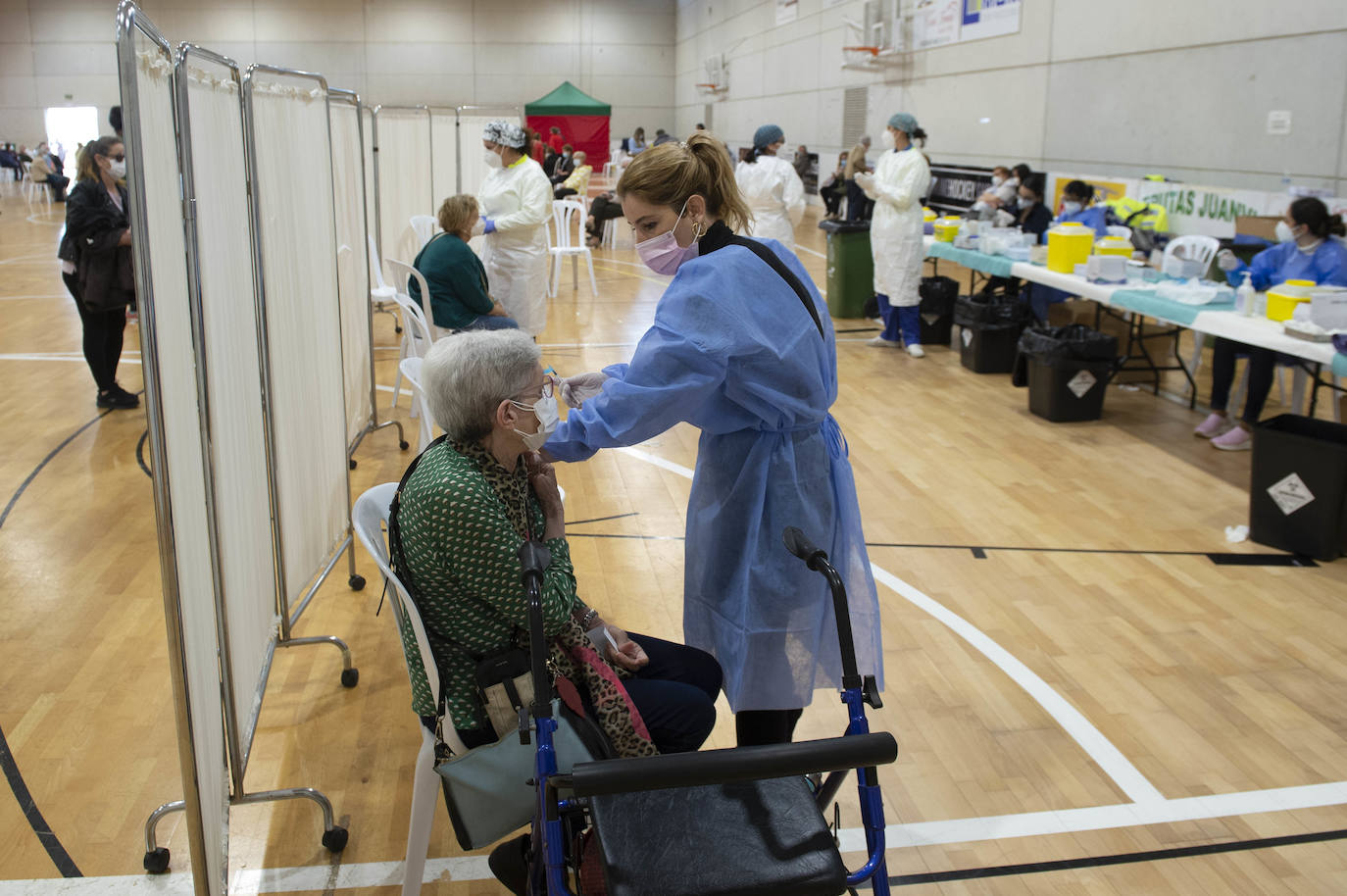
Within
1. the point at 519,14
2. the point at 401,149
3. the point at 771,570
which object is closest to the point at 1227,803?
the point at 771,570

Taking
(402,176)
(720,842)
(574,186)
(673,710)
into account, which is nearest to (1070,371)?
(673,710)

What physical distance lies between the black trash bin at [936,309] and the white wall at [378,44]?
1900 centimetres

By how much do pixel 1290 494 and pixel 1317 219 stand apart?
1.91m

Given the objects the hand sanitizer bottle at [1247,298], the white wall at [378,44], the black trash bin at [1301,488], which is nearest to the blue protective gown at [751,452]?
the black trash bin at [1301,488]

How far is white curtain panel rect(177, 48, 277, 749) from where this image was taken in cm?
198

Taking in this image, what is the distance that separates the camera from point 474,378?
1803 millimetres

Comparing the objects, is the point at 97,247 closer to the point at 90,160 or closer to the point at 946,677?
the point at 90,160

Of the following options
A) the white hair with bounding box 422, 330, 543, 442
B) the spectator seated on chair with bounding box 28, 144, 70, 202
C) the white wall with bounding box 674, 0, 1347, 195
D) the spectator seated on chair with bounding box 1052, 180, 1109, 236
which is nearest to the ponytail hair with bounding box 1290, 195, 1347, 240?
the white wall with bounding box 674, 0, 1347, 195

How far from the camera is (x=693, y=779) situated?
1234mm

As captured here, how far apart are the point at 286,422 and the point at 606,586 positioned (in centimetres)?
126

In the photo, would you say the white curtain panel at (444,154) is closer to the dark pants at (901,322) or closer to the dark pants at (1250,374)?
the dark pants at (901,322)

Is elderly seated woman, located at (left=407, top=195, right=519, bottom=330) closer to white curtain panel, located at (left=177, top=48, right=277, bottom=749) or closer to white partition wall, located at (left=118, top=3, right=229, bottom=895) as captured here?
white curtain panel, located at (left=177, top=48, right=277, bottom=749)

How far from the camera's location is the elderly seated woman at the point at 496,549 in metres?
1.69

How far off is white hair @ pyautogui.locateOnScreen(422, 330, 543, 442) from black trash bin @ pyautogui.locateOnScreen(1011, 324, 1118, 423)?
435 cm
